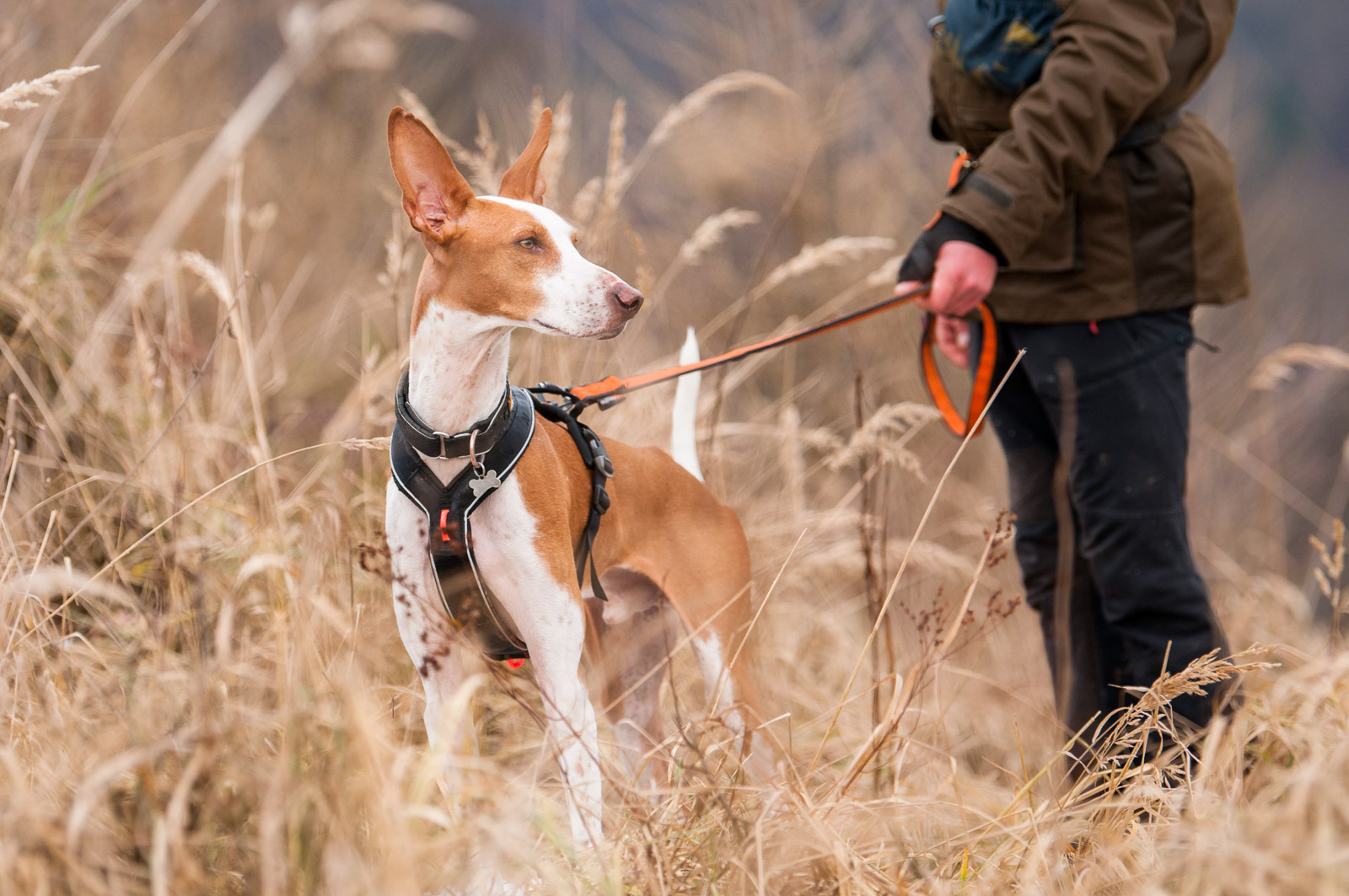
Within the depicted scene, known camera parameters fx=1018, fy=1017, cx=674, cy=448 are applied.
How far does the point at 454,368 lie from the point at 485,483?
0.69 ft

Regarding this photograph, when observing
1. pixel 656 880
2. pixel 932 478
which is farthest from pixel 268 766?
pixel 932 478

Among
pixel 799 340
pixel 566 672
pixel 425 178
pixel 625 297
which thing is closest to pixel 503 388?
pixel 625 297

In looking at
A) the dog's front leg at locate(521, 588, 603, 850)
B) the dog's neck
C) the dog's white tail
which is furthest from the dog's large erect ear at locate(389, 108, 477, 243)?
the dog's white tail

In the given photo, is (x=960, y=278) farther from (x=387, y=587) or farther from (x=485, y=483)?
(x=387, y=587)

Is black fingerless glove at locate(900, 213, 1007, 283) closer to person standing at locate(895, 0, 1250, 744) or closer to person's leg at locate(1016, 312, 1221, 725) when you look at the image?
person standing at locate(895, 0, 1250, 744)

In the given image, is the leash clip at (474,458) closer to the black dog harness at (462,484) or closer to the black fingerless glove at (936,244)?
the black dog harness at (462,484)

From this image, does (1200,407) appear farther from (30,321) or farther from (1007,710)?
(30,321)

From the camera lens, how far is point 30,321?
2.70m

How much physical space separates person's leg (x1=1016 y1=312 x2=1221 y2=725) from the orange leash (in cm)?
14

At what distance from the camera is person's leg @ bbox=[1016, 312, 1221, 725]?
90.7 inches

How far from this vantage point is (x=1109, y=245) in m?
2.32

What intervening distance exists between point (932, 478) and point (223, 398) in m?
4.10

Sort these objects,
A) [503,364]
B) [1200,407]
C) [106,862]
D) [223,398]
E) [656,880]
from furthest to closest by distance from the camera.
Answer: [1200,407] < [223,398] < [503,364] < [656,880] < [106,862]

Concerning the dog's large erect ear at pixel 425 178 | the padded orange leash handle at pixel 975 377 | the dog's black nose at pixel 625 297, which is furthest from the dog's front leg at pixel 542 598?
the padded orange leash handle at pixel 975 377
